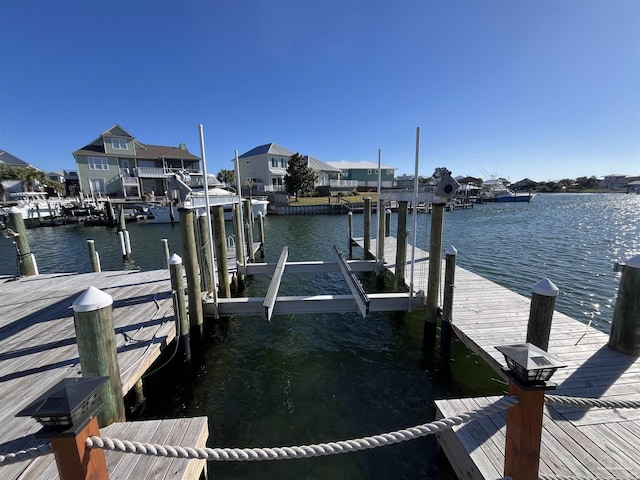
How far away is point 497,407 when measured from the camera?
2.13 m

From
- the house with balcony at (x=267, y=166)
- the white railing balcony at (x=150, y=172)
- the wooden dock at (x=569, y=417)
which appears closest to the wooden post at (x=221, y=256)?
the wooden dock at (x=569, y=417)

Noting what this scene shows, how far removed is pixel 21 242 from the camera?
379 inches

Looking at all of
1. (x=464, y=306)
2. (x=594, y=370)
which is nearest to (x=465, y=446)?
(x=594, y=370)

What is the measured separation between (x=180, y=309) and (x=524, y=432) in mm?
5548

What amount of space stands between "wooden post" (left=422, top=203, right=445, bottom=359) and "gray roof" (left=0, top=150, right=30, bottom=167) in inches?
2912

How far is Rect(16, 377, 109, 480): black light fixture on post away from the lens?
68.3 inches

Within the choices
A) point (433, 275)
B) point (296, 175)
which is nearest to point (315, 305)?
point (433, 275)

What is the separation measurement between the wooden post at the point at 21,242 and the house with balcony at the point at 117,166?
3188 centimetres

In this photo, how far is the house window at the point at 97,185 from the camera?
40341mm

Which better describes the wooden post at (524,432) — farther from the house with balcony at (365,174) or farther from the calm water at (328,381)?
the house with balcony at (365,174)

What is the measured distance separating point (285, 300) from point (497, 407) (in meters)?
5.15

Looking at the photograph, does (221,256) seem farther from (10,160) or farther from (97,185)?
(10,160)

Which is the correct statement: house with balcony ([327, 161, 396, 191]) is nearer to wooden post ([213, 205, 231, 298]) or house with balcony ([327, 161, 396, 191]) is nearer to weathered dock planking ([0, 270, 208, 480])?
wooden post ([213, 205, 231, 298])

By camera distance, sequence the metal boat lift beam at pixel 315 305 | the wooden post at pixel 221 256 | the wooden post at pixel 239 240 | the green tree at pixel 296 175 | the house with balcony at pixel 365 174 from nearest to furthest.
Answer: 1. the metal boat lift beam at pixel 315 305
2. the wooden post at pixel 221 256
3. the wooden post at pixel 239 240
4. the green tree at pixel 296 175
5. the house with balcony at pixel 365 174
